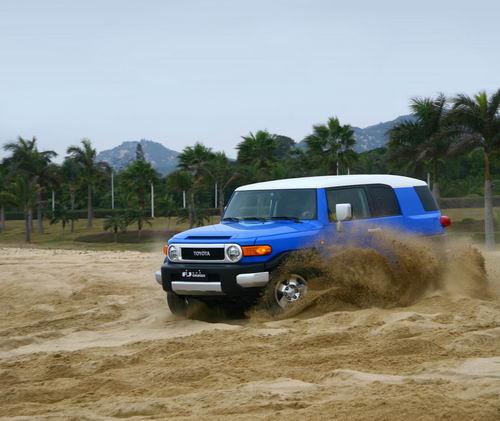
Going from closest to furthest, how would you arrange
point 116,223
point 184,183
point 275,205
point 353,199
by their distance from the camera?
point 275,205 → point 353,199 → point 184,183 → point 116,223

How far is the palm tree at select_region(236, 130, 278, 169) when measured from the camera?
63.9 meters

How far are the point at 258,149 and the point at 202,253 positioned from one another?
179 feet

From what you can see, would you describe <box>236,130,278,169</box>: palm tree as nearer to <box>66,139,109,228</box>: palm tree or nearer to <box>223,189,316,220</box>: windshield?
<box>66,139,109,228</box>: palm tree

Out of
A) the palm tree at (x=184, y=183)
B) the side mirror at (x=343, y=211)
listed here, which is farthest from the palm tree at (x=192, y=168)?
the side mirror at (x=343, y=211)

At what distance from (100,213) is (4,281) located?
6856 centimetres

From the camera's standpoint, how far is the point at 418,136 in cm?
4206

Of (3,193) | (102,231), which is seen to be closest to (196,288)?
(3,193)

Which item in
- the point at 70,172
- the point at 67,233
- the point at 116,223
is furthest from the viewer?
the point at 70,172

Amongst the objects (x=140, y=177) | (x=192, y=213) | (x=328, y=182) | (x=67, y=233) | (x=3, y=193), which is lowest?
(x=67, y=233)

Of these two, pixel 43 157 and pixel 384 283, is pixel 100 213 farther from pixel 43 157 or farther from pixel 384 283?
pixel 384 283

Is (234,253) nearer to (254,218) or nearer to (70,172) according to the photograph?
(254,218)

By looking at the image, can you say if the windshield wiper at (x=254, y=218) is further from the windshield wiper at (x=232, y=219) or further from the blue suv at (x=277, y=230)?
the windshield wiper at (x=232, y=219)

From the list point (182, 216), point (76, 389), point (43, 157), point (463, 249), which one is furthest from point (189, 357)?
point (43, 157)

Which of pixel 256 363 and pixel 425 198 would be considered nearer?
pixel 256 363
